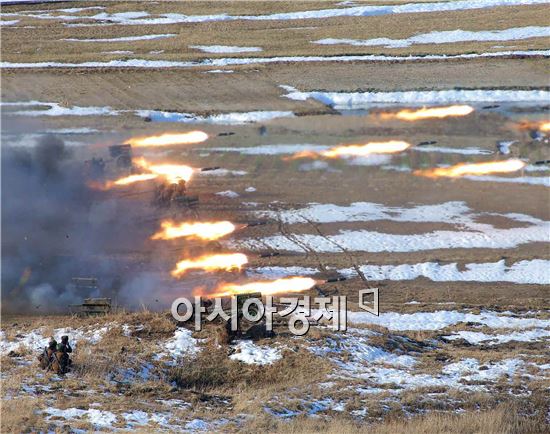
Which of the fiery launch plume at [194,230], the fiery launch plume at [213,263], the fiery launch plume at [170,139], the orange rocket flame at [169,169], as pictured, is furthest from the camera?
the fiery launch plume at [170,139]

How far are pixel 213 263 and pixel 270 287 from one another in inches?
125

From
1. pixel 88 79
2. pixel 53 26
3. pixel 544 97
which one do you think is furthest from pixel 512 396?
pixel 53 26

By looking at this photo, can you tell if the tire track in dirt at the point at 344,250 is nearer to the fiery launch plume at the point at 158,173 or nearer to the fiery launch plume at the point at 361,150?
the fiery launch plume at the point at 158,173

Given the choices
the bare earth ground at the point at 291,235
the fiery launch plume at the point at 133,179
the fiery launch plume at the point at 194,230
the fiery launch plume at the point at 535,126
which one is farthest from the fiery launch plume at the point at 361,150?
the fiery launch plume at the point at 194,230

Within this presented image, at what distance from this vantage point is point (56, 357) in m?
23.5

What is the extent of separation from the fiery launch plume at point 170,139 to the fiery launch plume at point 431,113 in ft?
35.1

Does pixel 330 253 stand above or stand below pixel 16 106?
below

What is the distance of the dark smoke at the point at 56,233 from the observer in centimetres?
3247

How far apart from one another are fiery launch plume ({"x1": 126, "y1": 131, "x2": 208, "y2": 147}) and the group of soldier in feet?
84.5

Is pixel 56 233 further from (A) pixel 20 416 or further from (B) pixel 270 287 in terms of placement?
(A) pixel 20 416

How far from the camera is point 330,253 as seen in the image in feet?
118

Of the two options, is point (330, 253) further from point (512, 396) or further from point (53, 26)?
point (53, 26)

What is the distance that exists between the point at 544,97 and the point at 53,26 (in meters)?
41.9

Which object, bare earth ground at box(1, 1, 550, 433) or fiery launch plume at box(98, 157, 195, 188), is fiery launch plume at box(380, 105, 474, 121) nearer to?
bare earth ground at box(1, 1, 550, 433)
